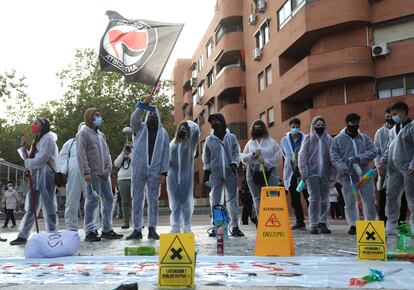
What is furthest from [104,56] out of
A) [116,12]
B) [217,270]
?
[217,270]

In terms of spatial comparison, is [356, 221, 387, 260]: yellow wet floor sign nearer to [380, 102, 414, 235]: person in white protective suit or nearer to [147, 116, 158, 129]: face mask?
[380, 102, 414, 235]: person in white protective suit

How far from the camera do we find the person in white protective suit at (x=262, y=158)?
7949 millimetres

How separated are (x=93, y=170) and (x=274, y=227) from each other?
3317 millimetres

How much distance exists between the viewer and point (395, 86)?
23.1m

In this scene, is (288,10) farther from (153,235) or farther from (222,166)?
(153,235)

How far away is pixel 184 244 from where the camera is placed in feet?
11.9

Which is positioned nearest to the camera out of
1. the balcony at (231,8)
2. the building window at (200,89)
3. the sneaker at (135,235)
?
the sneaker at (135,235)

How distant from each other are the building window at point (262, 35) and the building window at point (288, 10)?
84.4 inches

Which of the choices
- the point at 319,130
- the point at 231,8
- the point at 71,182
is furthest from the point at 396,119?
the point at 231,8

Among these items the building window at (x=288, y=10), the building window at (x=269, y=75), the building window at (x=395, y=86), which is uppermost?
the building window at (x=288, y=10)

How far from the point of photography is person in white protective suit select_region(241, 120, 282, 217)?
313 inches

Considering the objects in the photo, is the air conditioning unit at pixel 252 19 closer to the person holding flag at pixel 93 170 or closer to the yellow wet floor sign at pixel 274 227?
the person holding flag at pixel 93 170

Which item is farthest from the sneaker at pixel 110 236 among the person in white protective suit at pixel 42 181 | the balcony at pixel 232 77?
the balcony at pixel 232 77

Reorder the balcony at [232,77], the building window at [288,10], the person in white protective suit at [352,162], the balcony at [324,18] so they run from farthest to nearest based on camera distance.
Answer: the balcony at [232,77] < the building window at [288,10] < the balcony at [324,18] < the person in white protective suit at [352,162]
